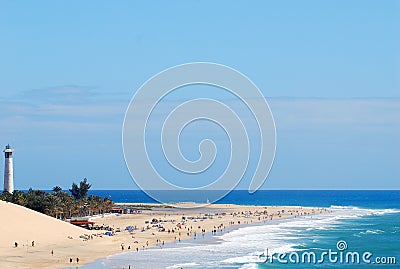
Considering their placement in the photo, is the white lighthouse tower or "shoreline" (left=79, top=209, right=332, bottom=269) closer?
"shoreline" (left=79, top=209, right=332, bottom=269)

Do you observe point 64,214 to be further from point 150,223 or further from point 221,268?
point 221,268

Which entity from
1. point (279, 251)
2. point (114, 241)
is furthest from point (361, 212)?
point (114, 241)

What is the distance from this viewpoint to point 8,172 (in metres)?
101

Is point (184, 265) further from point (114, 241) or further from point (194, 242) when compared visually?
point (194, 242)

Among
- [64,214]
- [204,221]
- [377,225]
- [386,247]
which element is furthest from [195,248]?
[377,225]

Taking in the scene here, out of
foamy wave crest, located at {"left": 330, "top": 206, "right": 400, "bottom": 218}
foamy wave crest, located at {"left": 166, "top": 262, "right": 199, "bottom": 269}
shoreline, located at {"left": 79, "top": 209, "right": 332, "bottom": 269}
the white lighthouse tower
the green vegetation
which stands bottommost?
foamy wave crest, located at {"left": 166, "top": 262, "right": 199, "bottom": 269}

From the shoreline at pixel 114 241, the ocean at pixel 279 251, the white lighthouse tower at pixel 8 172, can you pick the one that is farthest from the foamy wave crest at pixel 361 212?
the white lighthouse tower at pixel 8 172

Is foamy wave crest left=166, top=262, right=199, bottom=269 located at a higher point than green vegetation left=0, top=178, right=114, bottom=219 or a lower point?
lower

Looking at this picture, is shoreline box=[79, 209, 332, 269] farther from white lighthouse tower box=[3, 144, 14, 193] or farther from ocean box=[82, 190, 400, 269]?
white lighthouse tower box=[3, 144, 14, 193]

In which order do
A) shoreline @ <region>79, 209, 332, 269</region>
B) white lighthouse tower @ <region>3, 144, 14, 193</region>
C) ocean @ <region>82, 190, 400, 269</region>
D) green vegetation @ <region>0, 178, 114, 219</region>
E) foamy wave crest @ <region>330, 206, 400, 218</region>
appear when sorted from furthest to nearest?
1. foamy wave crest @ <region>330, 206, 400, 218</region>
2. white lighthouse tower @ <region>3, 144, 14, 193</region>
3. green vegetation @ <region>0, 178, 114, 219</region>
4. ocean @ <region>82, 190, 400, 269</region>
5. shoreline @ <region>79, 209, 332, 269</region>

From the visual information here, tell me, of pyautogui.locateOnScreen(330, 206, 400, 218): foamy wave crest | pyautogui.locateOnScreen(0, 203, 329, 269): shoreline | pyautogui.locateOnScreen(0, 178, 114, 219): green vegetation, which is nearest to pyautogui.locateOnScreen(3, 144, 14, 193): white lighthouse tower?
pyautogui.locateOnScreen(0, 178, 114, 219): green vegetation

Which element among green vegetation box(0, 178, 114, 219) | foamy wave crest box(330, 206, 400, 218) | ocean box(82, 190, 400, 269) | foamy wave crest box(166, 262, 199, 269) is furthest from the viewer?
foamy wave crest box(330, 206, 400, 218)

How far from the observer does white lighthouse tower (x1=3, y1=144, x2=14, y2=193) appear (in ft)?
332

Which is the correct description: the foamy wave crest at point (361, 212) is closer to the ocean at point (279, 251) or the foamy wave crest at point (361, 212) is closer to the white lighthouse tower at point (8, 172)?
the ocean at point (279, 251)
